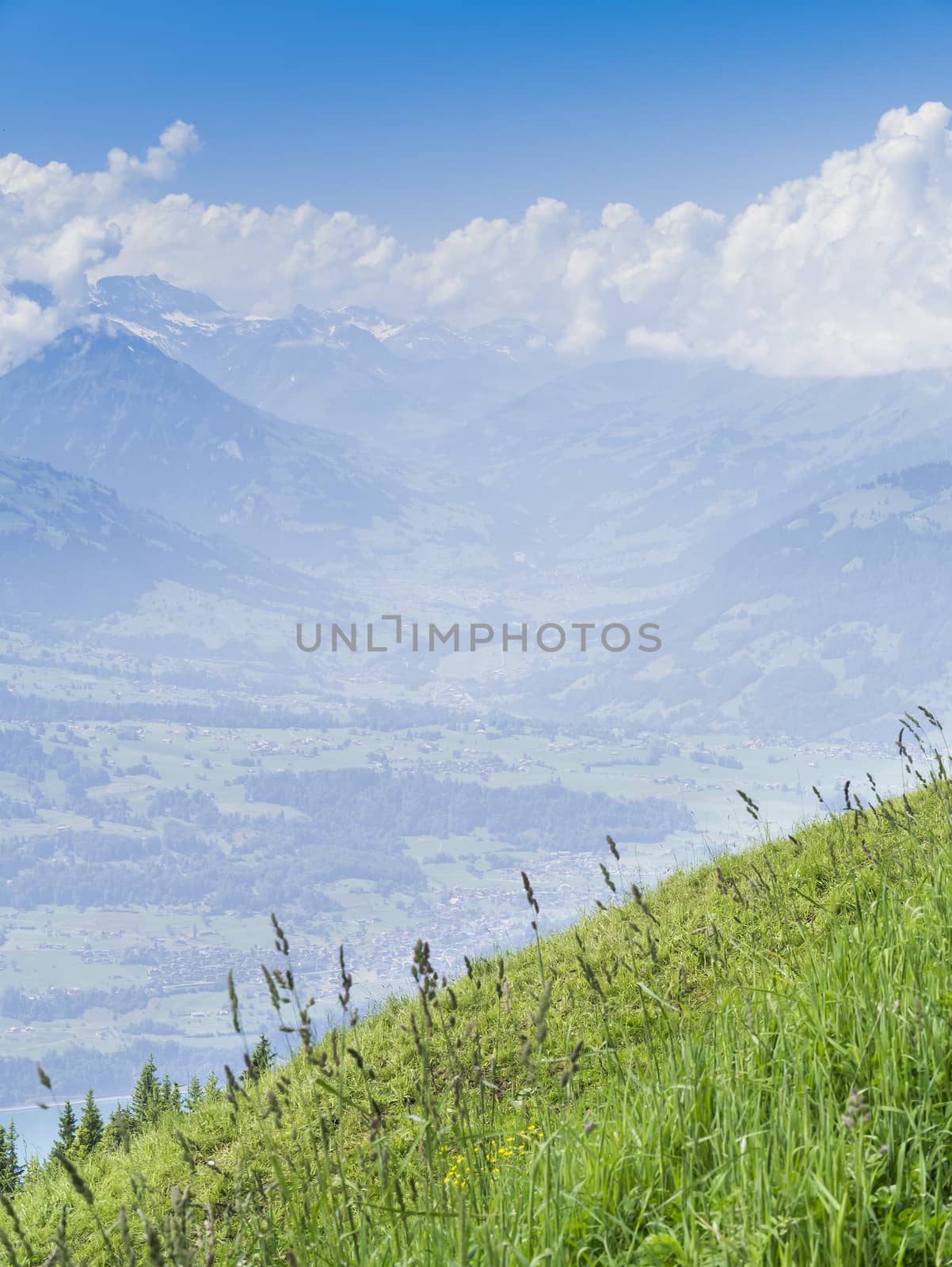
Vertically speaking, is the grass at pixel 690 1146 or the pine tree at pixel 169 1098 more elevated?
the grass at pixel 690 1146

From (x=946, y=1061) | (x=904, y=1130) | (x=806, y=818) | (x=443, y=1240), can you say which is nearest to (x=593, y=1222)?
(x=443, y=1240)

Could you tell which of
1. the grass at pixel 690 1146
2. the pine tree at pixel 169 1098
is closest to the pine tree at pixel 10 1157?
the pine tree at pixel 169 1098

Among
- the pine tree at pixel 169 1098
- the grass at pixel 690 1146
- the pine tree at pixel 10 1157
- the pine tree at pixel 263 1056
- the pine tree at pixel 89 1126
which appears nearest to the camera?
the grass at pixel 690 1146

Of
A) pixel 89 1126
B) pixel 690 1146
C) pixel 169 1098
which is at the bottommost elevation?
pixel 89 1126

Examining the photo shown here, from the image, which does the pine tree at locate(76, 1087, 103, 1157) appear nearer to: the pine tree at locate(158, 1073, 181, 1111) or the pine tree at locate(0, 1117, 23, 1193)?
the pine tree at locate(0, 1117, 23, 1193)

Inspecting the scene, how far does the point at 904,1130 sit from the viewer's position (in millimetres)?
3125

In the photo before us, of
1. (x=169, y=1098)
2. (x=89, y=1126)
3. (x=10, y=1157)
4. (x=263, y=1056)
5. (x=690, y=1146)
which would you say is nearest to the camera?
(x=690, y=1146)

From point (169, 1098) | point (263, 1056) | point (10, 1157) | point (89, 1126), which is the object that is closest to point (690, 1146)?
point (169, 1098)

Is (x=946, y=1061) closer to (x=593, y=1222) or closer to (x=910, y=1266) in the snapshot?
(x=910, y=1266)

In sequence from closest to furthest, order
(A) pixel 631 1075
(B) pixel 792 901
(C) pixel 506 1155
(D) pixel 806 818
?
1. (A) pixel 631 1075
2. (C) pixel 506 1155
3. (B) pixel 792 901
4. (D) pixel 806 818

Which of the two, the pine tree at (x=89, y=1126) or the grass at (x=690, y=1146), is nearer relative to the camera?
the grass at (x=690, y=1146)

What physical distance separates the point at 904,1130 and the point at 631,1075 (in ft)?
3.39

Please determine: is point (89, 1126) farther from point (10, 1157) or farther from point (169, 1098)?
point (169, 1098)

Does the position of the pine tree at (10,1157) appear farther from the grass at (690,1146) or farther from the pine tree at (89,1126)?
the grass at (690,1146)
